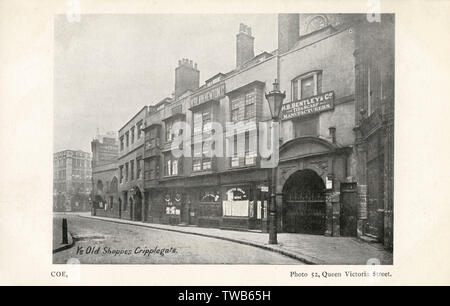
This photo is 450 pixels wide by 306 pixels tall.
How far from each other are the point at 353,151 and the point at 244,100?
2873mm

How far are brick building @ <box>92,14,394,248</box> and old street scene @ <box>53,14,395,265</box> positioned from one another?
3cm

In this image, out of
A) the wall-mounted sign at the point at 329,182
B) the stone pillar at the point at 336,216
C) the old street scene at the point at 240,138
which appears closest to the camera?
the old street scene at the point at 240,138

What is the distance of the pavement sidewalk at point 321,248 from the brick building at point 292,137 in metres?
0.26

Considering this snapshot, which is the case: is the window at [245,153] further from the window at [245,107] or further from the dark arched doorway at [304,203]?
the dark arched doorway at [304,203]

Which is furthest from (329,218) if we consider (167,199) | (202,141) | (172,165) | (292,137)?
(167,199)

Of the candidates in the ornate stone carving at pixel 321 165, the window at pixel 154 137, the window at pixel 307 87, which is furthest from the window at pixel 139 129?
the ornate stone carving at pixel 321 165

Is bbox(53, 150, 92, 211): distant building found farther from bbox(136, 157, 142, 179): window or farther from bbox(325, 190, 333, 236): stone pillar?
bbox(325, 190, 333, 236): stone pillar

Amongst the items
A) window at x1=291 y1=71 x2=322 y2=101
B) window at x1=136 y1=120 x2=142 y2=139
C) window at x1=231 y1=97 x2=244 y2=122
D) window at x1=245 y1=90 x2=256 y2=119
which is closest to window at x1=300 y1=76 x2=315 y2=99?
window at x1=291 y1=71 x2=322 y2=101

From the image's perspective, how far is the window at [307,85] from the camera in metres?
7.50

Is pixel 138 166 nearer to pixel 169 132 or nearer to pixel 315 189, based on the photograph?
pixel 169 132

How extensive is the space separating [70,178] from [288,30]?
5153 mm
